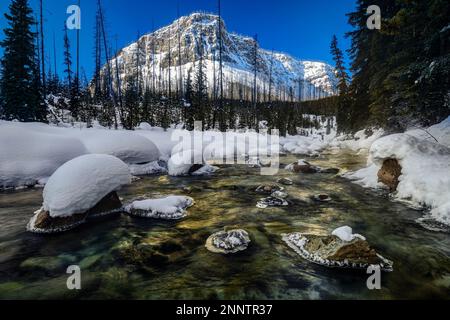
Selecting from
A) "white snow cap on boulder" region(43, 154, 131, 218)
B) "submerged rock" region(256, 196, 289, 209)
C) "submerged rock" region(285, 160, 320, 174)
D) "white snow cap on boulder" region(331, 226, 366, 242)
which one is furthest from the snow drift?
"white snow cap on boulder" region(43, 154, 131, 218)

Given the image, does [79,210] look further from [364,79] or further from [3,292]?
[364,79]

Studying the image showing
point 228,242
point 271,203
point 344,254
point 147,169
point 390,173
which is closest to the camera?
point 344,254

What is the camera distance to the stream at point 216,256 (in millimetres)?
3207

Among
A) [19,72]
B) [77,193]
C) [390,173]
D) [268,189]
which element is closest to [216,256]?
[77,193]

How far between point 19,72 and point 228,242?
21.7 m

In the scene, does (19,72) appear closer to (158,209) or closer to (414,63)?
(158,209)

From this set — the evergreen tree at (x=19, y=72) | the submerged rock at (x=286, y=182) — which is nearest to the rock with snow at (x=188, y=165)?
the submerged rock at (x=286, y=182)

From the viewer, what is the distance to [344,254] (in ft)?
12.1

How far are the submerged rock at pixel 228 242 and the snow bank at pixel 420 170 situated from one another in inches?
160

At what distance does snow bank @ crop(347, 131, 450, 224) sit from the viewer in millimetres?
5584

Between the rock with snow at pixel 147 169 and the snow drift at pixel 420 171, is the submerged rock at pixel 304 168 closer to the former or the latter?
the snow drift at pixel 420 171
